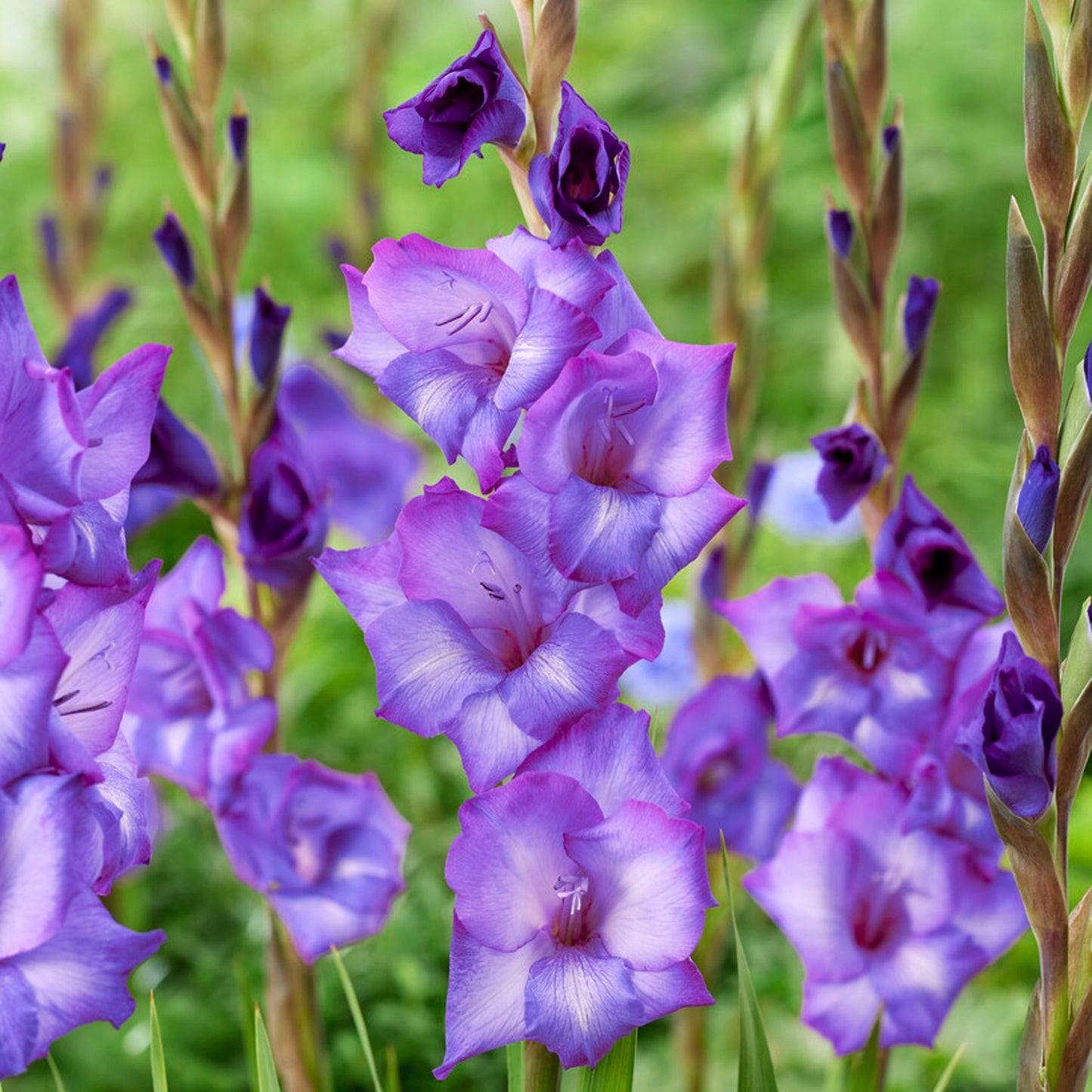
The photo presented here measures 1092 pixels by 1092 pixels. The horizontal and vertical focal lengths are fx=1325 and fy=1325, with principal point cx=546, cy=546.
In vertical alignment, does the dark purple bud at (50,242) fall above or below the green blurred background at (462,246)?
above

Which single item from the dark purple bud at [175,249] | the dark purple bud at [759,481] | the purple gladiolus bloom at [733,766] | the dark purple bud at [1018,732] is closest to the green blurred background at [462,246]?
the dark purple bud at [759,481]

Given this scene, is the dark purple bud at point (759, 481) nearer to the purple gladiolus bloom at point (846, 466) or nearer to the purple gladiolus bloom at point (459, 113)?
the purple gladiolus bloom at point (846, 466)

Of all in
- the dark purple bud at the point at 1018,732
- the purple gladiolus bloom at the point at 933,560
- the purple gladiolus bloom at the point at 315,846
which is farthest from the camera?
the purple gladiolus bloom at the point at 315,846

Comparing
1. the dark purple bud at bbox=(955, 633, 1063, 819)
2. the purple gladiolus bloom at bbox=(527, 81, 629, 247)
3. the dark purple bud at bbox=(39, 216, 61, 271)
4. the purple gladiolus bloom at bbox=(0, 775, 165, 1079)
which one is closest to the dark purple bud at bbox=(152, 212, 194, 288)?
Result: the purple gladiolus bloom at bbox=(527, 81, 629, 247)

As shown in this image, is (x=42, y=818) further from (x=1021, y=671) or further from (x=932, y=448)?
(x=932, y=448)

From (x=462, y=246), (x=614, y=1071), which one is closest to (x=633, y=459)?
(x=614, y=1071)

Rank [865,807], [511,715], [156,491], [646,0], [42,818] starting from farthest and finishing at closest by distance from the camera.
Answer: [646,0] < [156,491] < [865,807] < [511,715] < [42,818]

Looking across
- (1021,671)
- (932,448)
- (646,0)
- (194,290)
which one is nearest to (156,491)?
(194,290)

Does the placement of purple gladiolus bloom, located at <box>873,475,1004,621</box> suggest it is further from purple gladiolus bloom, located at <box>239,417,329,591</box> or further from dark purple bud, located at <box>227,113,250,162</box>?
dark purple bud, located at <box>227,113,250,162</box>
